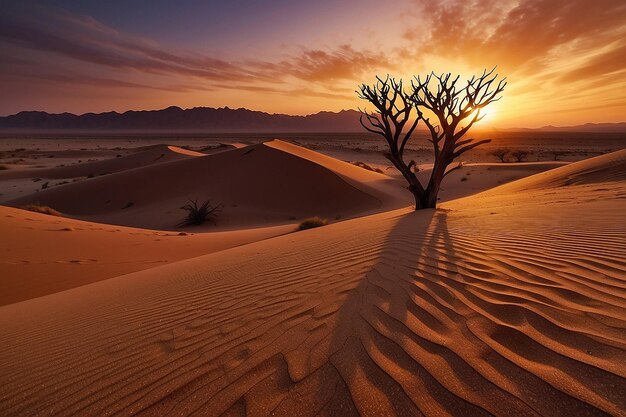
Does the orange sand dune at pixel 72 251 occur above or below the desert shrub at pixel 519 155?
above

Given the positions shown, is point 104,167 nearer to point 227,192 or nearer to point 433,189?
point 227,192

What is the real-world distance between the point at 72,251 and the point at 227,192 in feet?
32.9

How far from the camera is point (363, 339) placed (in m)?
2.00

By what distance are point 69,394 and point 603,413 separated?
2.67 meters

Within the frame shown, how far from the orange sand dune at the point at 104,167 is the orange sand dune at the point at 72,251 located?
16976 mm

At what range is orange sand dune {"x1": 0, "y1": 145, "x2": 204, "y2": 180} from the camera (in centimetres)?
2620

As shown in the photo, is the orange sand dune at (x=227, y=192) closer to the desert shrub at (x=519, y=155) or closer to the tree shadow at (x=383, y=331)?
the tree shadow at (x=383, y=331)

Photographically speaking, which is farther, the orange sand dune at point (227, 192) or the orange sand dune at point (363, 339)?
the orange sand dune at point (227, 192)

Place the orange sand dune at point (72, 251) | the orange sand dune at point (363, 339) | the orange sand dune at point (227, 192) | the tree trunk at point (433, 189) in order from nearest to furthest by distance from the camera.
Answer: the orange sand dune at point (363, 339) < the orange sand dune at point (72, 251) < the tree trunk at point (433, 189) < the orange sand dune at point (227, 192)

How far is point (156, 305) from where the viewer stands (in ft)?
11.5

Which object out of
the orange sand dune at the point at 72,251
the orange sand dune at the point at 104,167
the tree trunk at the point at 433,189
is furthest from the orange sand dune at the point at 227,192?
the orange sand dune at the point at 104,167

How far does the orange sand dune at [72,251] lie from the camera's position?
5371 millimetres

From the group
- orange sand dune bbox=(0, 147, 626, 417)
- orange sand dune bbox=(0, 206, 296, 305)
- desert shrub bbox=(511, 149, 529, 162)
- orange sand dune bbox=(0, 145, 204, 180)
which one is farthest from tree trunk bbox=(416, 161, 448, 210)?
desert shrub bbox=(511, 149, 529, 162)

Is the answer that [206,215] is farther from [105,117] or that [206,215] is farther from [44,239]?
[105,117]
